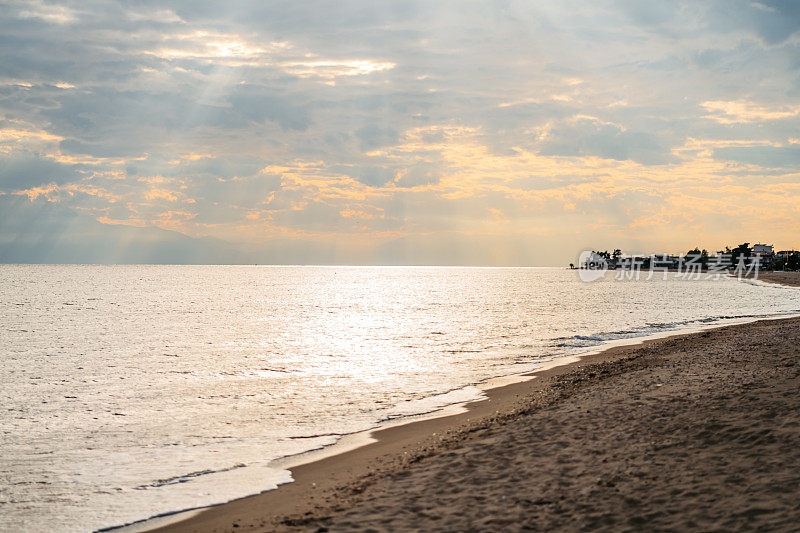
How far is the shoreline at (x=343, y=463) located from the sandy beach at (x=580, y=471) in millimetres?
56

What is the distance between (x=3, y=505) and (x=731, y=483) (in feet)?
48.2

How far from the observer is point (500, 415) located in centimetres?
1772

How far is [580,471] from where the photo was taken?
11.3 m

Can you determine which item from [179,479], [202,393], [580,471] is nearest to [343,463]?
[179,479]

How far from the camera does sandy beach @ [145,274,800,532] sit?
9.41 meters

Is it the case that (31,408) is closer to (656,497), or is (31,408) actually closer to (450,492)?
(450,492)

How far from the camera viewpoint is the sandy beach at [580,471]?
371 inches

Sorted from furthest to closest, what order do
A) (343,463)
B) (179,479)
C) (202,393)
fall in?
(202,393) < (343,463) < (179,479)

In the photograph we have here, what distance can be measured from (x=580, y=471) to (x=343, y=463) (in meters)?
6.02

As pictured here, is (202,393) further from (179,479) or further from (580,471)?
(580,471)

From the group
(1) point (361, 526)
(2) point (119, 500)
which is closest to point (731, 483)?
(1) point (361, 526)

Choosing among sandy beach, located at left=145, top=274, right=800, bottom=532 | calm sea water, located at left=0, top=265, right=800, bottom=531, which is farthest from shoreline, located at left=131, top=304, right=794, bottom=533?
calm sea water, located at left=0, top=265, right=800, bottom=531

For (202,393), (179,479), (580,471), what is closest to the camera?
(580,471)

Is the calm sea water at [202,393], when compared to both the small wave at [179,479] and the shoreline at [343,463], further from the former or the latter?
the shoreline at [343,463]
